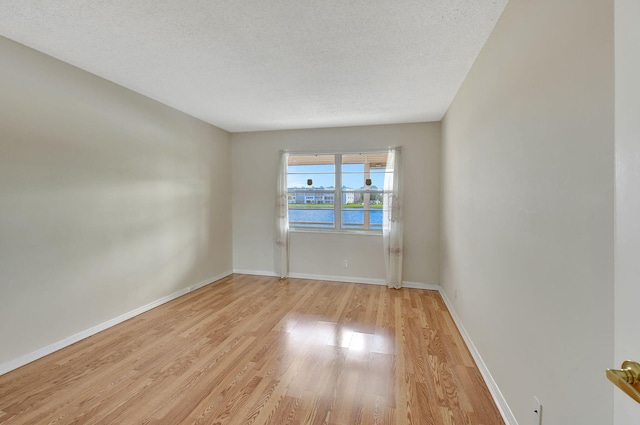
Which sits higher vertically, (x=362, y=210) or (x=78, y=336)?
(x=362, y=210)

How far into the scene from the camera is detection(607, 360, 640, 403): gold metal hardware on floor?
0.48 metres

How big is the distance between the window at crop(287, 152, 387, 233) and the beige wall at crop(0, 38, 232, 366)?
169cm

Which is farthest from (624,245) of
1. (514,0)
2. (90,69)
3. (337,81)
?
(90,69)

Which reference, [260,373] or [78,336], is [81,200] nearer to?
[78,336]

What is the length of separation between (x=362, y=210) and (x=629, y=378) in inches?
155

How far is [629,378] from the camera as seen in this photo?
0.50m

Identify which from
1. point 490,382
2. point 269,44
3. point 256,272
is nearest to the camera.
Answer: point 490,382

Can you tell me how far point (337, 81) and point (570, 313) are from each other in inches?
96.8

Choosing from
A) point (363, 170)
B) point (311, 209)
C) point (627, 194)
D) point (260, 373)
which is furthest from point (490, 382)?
point (311, 209)

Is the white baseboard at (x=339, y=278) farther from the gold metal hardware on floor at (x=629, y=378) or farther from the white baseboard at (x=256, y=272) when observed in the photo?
the gold metal hardware on floor at (x=629, y=378)

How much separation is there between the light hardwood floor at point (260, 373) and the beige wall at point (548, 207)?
496 mm

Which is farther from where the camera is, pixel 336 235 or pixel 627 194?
pixel 336 235

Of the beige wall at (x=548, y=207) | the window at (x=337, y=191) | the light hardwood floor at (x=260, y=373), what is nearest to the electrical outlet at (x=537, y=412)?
the beige wall at (x=548, y=207)

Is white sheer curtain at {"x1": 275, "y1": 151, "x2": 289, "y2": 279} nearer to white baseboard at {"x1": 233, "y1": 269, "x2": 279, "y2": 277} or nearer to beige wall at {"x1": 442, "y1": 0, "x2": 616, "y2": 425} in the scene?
white baseboard at {"x1": 233, "y1": 269, "x2": 279, "y2": 277}
